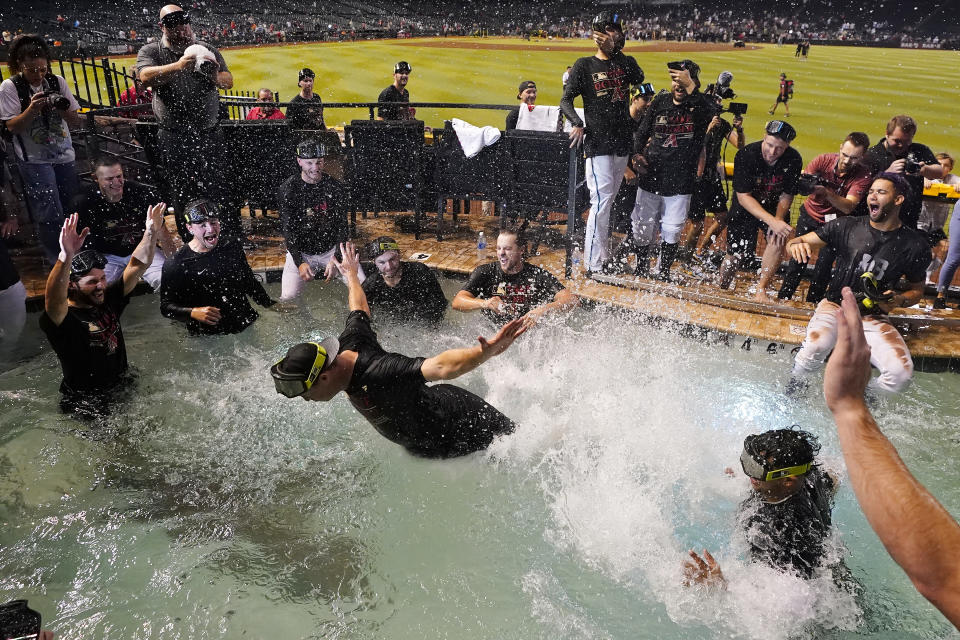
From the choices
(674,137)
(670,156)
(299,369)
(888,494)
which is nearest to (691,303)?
(670,156)

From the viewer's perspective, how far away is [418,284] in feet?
20.4

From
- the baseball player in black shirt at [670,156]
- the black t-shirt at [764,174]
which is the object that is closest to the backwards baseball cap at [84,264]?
the baseball player in black shirt at [670,156]

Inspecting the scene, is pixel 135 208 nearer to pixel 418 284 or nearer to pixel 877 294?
pixel 418 284

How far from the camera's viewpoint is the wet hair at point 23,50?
6.36 meters

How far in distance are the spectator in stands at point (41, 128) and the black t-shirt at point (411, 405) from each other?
476 centimetres

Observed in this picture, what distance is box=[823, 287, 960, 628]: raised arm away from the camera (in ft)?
4.87

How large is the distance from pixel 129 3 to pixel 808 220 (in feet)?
167

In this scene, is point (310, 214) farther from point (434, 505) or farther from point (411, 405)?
point (434, 505)

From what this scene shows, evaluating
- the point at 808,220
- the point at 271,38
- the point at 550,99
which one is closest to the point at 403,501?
the point at 808,220

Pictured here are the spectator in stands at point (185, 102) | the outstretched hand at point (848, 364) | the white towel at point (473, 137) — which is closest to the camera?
the outstretched hand at point (848, 364)

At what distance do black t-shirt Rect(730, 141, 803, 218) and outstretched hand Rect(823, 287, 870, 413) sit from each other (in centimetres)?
529

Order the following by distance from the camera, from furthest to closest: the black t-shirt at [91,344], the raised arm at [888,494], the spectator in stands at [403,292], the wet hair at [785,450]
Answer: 1. the spectator in stands at [403,292]
2. the black t-shirt at [91,344]
3. the wet hair at [785,450]
4. the raised arm at [888,494]

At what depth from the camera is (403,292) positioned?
618cm

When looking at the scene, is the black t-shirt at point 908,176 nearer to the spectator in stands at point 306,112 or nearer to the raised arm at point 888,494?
the raised arm at point 888,494
